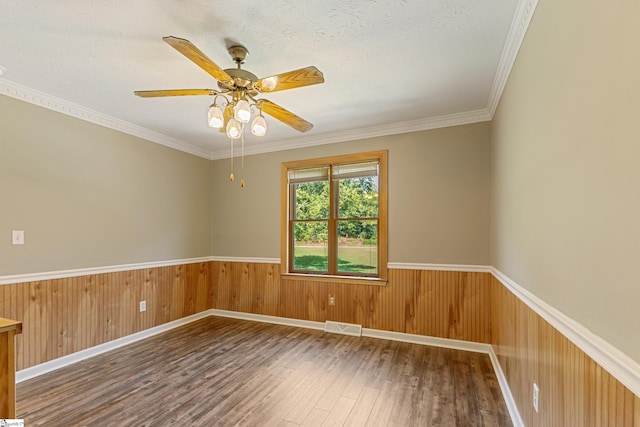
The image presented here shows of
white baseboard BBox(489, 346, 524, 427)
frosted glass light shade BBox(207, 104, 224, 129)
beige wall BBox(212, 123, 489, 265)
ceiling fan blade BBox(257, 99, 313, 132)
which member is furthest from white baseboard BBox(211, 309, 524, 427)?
frosted glass light shade BBox(207, 104, 224, 129)

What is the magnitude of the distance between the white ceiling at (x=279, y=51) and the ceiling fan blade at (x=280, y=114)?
0.35m

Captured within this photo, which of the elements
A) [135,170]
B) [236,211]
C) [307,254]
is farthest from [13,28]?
[307,254]

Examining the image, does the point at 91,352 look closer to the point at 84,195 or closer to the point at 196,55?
the point at 84,195

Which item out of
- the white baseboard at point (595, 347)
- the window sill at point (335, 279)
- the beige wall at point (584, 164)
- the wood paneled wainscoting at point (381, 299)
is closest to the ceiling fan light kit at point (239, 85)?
the beige wall at point (584, 164)

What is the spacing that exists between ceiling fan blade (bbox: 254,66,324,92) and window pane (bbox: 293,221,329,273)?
8.06ft

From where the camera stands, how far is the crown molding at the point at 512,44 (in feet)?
5.45

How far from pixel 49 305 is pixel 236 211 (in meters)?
2.41

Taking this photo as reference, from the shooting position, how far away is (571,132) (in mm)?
1157

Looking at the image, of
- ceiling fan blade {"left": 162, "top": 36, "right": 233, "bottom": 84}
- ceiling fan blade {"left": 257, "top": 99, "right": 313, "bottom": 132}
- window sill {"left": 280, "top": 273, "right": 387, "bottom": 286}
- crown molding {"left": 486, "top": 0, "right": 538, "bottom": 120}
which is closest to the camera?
ceiling fan blade {"left": 162, "top": 36, "right": 233, "bottom": 84}

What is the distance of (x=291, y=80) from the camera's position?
1.88 metres

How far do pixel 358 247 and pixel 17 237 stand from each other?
3493 millimetres

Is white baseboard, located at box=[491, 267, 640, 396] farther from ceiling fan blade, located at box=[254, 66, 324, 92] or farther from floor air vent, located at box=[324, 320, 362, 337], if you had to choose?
floor air vent, located at box=[324, 320, 362, 337]

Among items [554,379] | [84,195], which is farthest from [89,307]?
[554,379]

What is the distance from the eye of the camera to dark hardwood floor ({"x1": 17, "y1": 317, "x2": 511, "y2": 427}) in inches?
82.8
